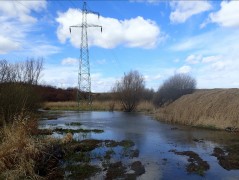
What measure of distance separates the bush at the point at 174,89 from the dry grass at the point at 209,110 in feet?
47.6

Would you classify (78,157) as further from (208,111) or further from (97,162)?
(208,111)

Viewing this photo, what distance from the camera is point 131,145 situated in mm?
18875

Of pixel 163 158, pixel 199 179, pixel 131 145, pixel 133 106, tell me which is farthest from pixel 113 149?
pixel 133 106

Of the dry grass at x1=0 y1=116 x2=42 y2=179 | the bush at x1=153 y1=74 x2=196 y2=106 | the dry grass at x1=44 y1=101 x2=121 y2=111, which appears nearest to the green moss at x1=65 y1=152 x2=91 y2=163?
the dry grass at x1=0 y1=116 x2=42 y2=179

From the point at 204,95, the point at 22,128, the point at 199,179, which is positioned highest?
the point at 204,95

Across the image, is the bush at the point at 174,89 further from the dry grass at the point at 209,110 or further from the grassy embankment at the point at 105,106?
the dry grass at the point at 209,110

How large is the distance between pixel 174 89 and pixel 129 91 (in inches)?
292

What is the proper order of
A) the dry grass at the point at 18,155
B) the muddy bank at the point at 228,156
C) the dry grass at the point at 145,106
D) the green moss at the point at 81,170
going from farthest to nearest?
the dry grass at the point at 145,106 → the muddy bank at the point at 228,156 → the green moss at the point at 81,170 → the dry grass at the point at 18,155

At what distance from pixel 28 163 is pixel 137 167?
157 inches

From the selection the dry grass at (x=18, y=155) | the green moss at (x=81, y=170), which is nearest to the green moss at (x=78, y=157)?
the green moss at (x=81, y=170)

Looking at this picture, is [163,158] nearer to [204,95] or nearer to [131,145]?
[131,145]

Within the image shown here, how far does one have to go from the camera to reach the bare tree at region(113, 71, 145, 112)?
57469 mm

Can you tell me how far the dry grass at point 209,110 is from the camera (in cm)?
2839

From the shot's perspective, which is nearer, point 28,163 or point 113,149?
point 28,163
